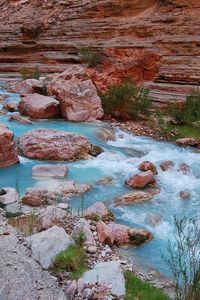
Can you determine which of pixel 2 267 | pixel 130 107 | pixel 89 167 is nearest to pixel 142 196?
pixel 89 167

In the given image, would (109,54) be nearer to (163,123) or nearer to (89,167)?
(163,123)

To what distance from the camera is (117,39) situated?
1717 centimetres

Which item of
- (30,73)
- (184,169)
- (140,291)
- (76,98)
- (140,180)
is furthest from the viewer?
(30,73)

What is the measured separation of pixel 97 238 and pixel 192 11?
12.7 metres

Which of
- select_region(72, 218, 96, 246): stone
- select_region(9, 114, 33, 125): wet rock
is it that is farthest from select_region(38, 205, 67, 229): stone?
select_region(9, 114, 33, 125): wet rock

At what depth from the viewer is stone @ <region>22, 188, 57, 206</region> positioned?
6.51 meters

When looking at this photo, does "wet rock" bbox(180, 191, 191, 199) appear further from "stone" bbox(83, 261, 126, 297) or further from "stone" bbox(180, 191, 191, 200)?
"stone" bbox(83, 261, 126, 297)

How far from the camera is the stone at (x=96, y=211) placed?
616 centimetres

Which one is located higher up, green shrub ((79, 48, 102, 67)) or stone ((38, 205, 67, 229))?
stone ((38, 205, 67, 229))

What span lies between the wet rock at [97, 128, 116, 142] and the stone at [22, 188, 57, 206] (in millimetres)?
3742

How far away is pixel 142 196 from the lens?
7.24 m

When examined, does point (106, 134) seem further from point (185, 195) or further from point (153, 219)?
point (153, 219)

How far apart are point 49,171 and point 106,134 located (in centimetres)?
305

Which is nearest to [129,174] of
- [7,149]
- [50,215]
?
[7,149]
